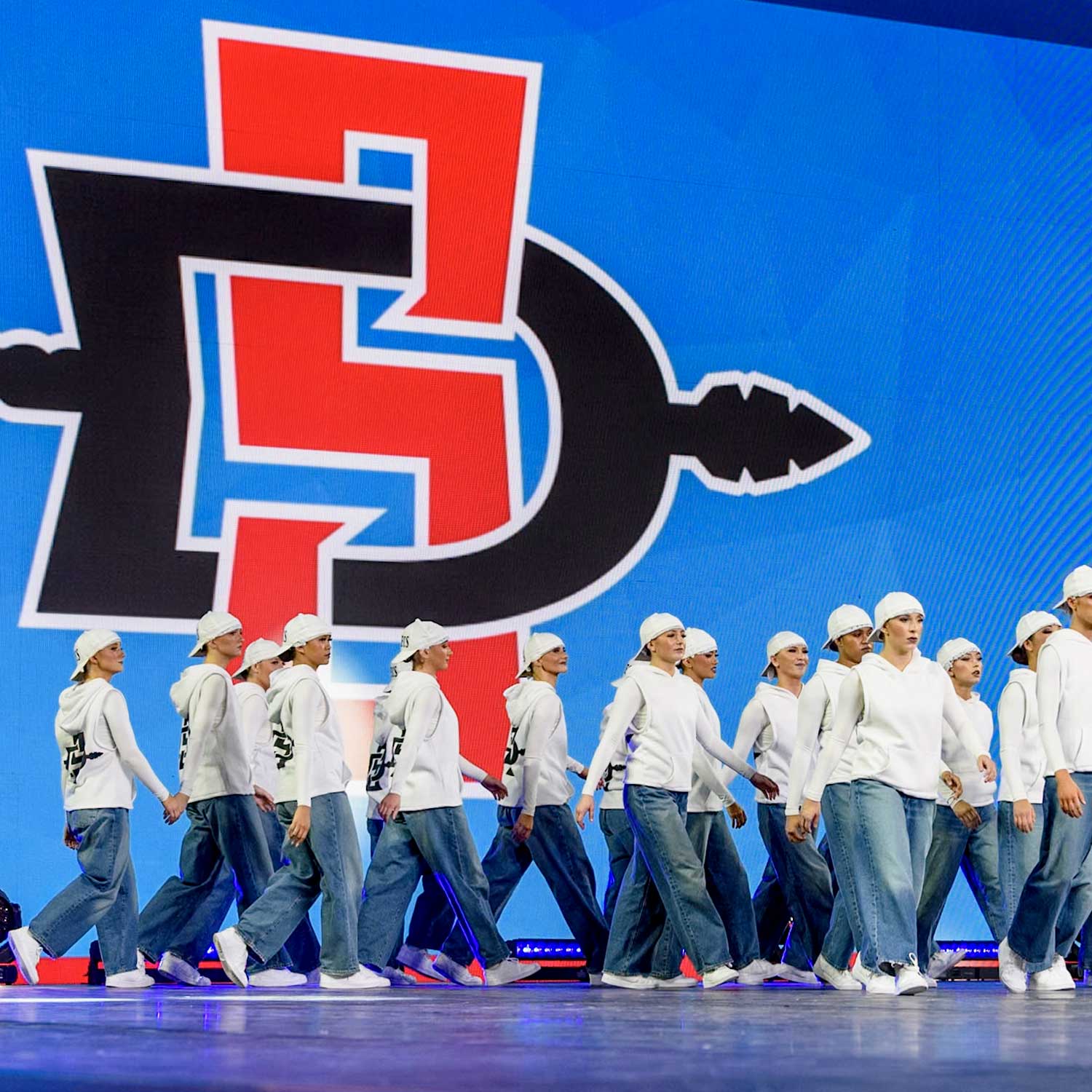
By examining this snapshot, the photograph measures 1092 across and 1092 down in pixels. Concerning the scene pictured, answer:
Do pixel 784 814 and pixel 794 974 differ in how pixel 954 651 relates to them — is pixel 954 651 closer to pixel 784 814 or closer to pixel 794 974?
pixel 784 814

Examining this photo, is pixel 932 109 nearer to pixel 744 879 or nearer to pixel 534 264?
pixel 534 264

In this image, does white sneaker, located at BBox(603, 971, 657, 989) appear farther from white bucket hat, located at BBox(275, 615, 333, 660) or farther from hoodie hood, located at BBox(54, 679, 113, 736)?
hoodie hood, located at BBox(54, 679, 113, 736)

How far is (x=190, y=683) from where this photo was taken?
28.6ft

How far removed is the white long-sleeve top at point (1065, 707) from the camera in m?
7.32

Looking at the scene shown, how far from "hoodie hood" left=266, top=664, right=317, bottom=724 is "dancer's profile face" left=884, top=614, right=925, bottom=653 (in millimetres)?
2664

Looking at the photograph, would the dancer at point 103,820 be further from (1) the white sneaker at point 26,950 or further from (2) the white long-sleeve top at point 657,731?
(2) the white long-sleeve top at point 657,731

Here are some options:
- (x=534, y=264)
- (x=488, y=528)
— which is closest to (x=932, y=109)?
(x=534, y=264)

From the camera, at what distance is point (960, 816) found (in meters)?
8.30

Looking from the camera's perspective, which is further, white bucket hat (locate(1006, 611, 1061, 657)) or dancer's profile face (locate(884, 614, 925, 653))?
white bucket hat (locate(1006, 611, 1061, 657))

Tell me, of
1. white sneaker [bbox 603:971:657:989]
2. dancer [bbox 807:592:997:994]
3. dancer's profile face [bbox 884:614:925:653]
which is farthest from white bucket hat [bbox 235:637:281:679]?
dancer's profile face [bbox 884:614:925:653]

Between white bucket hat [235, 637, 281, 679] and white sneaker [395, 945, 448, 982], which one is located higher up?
white bucket hat [235, 637, 281, 679]

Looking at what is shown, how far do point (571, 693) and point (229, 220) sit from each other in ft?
12.2

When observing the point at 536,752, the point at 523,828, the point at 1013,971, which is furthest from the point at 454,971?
the point at 1013,971

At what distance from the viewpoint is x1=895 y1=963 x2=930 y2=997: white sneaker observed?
22.2 ft
